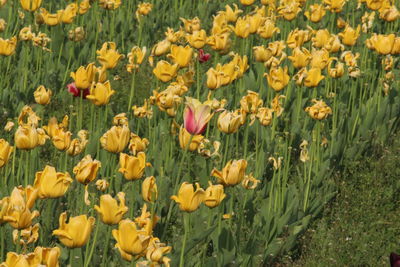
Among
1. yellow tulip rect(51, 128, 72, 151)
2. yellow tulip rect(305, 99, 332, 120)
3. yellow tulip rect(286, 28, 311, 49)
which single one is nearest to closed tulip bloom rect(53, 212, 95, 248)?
yellow tulip rect(51, 128, 72, 151)

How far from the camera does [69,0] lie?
7.21 meters

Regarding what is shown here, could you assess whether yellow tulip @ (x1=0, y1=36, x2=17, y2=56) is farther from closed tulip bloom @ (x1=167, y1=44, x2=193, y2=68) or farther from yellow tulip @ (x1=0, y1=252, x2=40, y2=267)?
yellow tulip @ (x1=0, y1=252, x2=40, y2=267)

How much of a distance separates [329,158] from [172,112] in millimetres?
1021

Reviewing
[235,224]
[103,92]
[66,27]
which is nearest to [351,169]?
[235,224]

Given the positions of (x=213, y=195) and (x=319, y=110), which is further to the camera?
(x=319, y=110)

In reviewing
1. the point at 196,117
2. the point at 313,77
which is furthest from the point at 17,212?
the point at 313,77

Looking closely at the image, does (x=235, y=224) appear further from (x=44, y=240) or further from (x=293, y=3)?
(x=293, y=3)

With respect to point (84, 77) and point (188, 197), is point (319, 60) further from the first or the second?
point (188, 197)

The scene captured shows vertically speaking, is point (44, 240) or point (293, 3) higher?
point (293, 3)

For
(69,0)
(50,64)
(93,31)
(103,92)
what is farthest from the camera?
(69,0)

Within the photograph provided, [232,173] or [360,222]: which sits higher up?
[232,173]

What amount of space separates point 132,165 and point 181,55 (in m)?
1.51

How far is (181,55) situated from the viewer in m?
4.57

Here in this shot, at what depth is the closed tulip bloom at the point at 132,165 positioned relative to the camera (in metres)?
3.17
